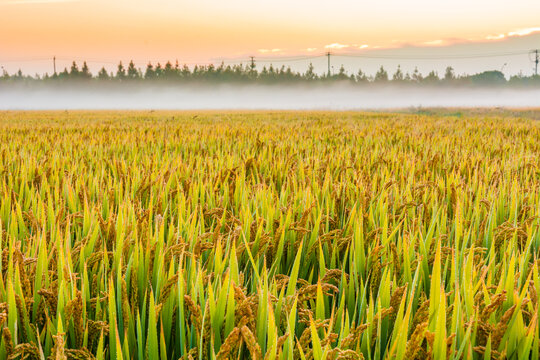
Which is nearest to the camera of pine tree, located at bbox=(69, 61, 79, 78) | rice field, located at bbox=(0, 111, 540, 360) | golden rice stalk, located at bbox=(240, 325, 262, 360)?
golden rice stalk, located at bbox=(240, 325, 262, 360)

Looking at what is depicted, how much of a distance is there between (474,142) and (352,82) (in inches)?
4864

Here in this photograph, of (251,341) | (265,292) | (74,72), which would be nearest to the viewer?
(251,341)

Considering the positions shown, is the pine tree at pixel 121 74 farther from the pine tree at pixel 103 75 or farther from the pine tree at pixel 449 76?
the pine tree at pixel 449 76

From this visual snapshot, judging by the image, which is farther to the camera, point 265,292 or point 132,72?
point 132,72

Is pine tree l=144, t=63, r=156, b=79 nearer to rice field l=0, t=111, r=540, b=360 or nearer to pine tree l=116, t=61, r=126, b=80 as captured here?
pine tree l=116, t=61, r=126, b=80

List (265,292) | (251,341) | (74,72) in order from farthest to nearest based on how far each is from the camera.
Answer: (74,72), (265,292), (251,341)

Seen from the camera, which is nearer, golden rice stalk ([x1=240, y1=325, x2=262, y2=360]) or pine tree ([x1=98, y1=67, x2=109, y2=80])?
golden rice stalk ([x1=240, y1=325, x2=262, y2=360])

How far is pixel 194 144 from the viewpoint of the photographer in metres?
4.79

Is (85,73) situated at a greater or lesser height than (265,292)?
greater

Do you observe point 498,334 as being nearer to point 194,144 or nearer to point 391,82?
point 194,144

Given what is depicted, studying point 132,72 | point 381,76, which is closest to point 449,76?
point 381,76

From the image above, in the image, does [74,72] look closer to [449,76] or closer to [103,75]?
[103,75]

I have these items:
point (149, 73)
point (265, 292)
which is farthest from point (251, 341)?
point (149, 73)

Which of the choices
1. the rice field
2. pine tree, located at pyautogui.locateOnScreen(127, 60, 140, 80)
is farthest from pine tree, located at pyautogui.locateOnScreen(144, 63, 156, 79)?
the rice field
